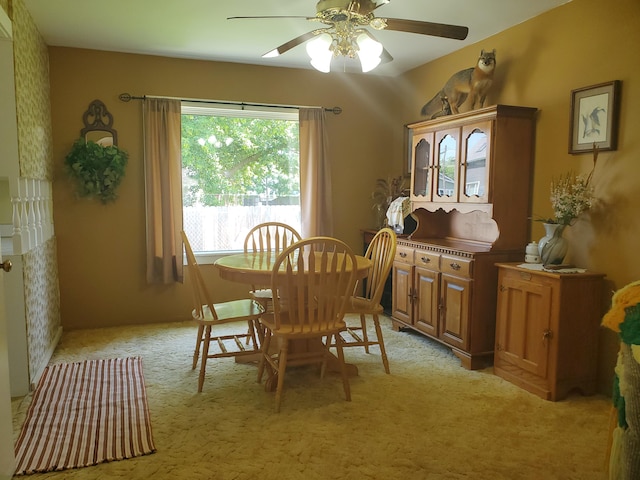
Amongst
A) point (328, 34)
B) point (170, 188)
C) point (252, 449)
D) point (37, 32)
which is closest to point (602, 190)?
point (328, 34)

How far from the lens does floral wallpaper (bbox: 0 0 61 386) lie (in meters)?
2.79

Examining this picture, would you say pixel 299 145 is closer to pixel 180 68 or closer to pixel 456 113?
pixel 180 68

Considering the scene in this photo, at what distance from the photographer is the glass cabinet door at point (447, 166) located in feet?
11.5

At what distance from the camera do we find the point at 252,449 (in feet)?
7.06

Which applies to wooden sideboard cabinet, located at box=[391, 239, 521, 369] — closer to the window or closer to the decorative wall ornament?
the window

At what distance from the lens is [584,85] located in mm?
2873

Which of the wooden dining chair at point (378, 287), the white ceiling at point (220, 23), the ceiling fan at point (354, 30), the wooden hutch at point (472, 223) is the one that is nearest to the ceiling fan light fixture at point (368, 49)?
the ceiling fan at point (354, 30)

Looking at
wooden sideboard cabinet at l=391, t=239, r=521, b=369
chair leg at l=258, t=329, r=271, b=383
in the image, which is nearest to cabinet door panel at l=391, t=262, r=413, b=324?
wooden sideboard cabinet at l=391, t=239, r=521, b=369

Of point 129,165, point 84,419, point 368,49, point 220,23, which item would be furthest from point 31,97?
point 368,49

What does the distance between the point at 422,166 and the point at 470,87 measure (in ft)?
2.47

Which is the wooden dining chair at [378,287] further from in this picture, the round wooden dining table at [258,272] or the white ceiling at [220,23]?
the white ceiling at [220,23]

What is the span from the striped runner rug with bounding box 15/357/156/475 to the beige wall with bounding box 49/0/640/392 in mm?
1197

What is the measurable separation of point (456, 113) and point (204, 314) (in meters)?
2.46

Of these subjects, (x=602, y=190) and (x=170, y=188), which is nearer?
Result: (x=602, y=190)
